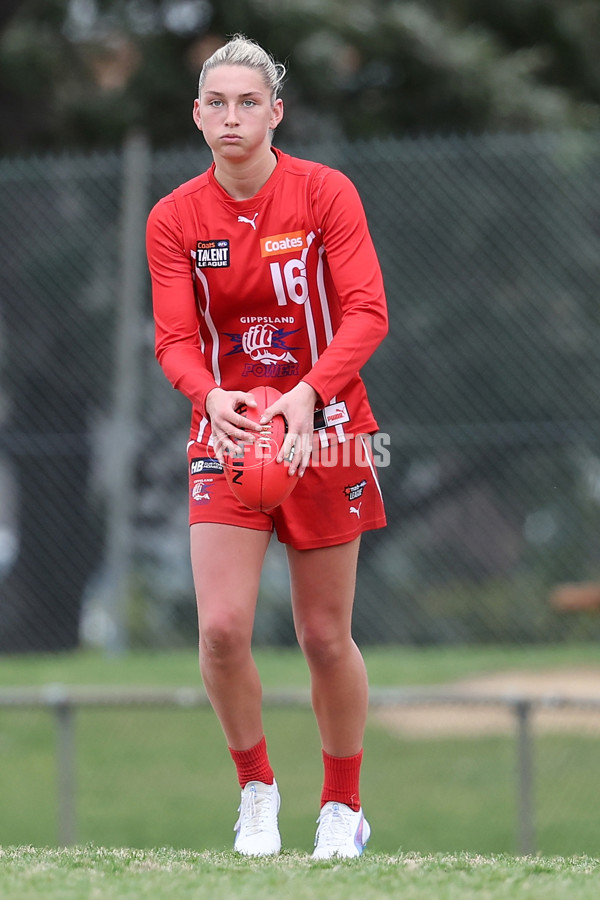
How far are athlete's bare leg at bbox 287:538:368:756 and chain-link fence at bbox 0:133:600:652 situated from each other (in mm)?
4839

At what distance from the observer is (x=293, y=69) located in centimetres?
1182

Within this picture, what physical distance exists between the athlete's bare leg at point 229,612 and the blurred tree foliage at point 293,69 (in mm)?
8700

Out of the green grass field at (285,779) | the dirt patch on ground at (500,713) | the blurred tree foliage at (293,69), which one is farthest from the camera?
the blurred tree foliage at (293,69)

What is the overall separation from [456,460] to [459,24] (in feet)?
20.2

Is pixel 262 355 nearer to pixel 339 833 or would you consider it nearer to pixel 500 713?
pixel 339 833

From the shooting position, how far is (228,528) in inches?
151

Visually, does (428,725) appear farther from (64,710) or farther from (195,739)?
(64,710)

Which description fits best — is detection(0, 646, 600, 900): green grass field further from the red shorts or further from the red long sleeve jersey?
the red long sleeve jersey

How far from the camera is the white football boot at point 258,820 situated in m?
3.93

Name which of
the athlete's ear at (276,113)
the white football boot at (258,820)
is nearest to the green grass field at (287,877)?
the white football boot at (258,820)

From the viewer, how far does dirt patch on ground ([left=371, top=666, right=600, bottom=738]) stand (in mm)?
7863

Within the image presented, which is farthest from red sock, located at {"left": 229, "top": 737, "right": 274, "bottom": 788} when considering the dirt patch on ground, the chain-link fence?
the chain-link fence

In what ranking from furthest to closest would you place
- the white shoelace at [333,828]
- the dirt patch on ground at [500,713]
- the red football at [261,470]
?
the dirt patch on ground at [500,713] < the white shoelace at [333,828] < the red football at [261,470]

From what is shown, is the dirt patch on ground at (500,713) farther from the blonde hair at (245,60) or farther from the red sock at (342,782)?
the blonde hair at (245,60)
